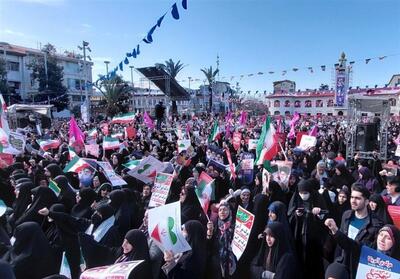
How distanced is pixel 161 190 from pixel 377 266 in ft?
10.4

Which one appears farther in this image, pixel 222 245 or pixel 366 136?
pixel 366 136

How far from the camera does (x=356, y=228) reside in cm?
377

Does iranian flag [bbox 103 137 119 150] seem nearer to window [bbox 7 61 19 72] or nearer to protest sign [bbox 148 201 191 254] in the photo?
protest sign [bbox 148 201 191 254]

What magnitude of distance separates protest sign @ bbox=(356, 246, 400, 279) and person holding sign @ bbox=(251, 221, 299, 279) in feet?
2.31

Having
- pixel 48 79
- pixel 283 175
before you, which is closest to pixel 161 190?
pixel 283 175

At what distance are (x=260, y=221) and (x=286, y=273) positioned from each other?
1278mm

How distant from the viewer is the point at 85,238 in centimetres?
352

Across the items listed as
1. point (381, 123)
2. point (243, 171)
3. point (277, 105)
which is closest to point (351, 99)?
point (381, 123)

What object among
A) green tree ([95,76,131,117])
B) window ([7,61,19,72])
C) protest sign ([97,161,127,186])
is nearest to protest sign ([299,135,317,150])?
protest sign ([97,161,127,186])

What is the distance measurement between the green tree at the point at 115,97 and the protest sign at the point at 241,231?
3257cm

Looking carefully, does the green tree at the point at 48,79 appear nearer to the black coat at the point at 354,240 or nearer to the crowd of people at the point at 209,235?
the crowd of people at the point at 209,235

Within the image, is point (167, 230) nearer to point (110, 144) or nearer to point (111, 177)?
point (111, 177)

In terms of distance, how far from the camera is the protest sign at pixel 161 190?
5121 mm

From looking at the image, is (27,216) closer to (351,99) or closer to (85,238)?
(85,238)
